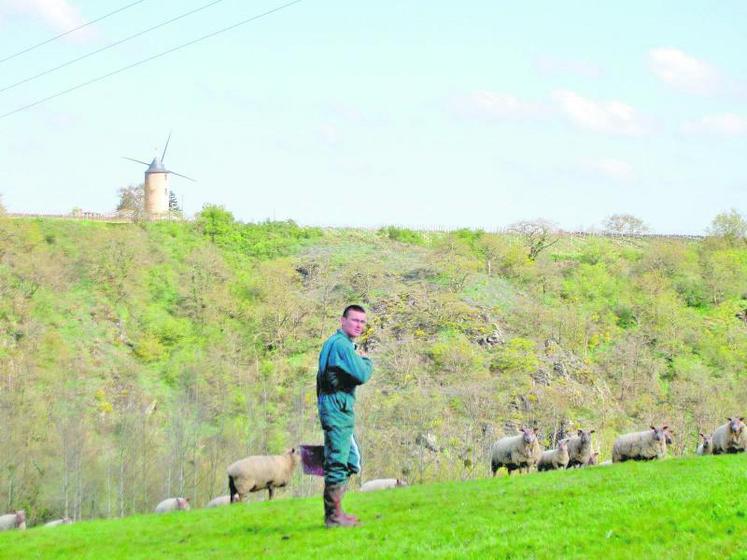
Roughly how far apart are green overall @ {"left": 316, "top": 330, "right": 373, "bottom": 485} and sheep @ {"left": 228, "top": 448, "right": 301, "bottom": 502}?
54.0ft

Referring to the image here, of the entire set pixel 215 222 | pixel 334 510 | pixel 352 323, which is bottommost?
pixel 334 510

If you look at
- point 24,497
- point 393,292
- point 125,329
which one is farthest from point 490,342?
point 24,497

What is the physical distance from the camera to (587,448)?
34875mm

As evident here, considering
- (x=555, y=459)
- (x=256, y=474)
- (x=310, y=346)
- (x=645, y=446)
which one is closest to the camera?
(x=256, y=474)

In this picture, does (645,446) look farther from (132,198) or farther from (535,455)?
(132,198)

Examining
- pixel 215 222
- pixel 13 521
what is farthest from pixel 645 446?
pixel 215 222

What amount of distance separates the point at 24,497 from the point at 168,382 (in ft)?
87.3

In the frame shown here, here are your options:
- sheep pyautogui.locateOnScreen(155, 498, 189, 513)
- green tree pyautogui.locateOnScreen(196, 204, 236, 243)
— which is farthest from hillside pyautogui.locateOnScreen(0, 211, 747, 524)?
sheep pyautogui.locateOnScreen(155, 498, 189, 513)

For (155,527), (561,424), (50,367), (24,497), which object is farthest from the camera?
(50,367)

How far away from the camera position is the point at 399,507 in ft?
66.2

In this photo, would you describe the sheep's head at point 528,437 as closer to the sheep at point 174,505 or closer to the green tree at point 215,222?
the sheep at point 174,505

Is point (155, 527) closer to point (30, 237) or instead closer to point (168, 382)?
point (168, 382)

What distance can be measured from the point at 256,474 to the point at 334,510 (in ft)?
53.3

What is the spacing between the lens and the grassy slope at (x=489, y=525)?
13.1 m
